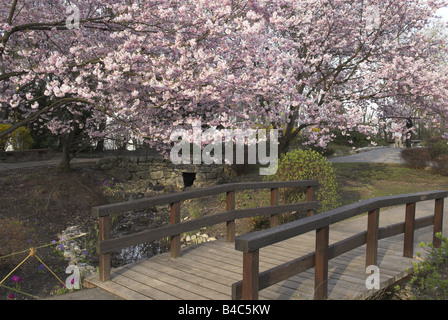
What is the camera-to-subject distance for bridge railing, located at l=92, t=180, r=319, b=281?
14.5ft

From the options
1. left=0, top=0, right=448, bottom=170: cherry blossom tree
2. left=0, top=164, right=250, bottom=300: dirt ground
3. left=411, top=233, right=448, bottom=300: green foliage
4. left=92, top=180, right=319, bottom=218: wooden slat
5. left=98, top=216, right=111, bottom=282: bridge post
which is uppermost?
left=0, top=0, right=448, bottom=170: cherry blossom tree

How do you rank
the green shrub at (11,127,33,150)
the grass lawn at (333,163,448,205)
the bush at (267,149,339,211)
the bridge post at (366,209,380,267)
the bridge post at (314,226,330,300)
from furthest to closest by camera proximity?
1. the green shrub at (11,127,33,150)
2. the grass lawn at (333,163,448,205)
3. the bush at (267,149,339,211)
4. the bridge post at (366,209,380,267)
5. the bridge post at (314,226,330,300)

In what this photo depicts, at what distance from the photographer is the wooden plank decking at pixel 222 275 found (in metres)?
4.07

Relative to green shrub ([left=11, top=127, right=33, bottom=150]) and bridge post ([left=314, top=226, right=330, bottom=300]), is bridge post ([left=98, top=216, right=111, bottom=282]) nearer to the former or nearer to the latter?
bridge post ([left=314, top=226, right=330, bottom=300])

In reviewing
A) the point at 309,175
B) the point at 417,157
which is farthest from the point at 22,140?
the point at 417,157

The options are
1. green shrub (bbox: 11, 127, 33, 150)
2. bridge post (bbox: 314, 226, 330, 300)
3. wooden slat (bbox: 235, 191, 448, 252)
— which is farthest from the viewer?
green shrub (bbox: 11, 127, 33, 150)

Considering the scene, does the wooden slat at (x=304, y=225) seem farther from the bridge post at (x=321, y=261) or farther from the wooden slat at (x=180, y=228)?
the wooden slat at (x=180, y=228)

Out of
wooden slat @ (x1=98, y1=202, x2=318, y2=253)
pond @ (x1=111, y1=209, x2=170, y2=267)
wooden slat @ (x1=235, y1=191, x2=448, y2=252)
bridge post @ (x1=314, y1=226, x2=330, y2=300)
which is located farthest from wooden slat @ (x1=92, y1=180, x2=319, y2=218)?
pond @ (x1=111, y1=209, x2=170, y2=267)

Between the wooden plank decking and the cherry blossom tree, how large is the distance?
2.60 m

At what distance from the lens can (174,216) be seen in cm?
521

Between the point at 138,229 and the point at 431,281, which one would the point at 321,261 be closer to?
the point at 431,281

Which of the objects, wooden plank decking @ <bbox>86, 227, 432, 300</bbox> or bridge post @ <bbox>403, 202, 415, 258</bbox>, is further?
bridge post @ <bbox>403, 202, 415, 258</bbox>

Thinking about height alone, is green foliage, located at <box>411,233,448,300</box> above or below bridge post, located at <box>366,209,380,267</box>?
below
